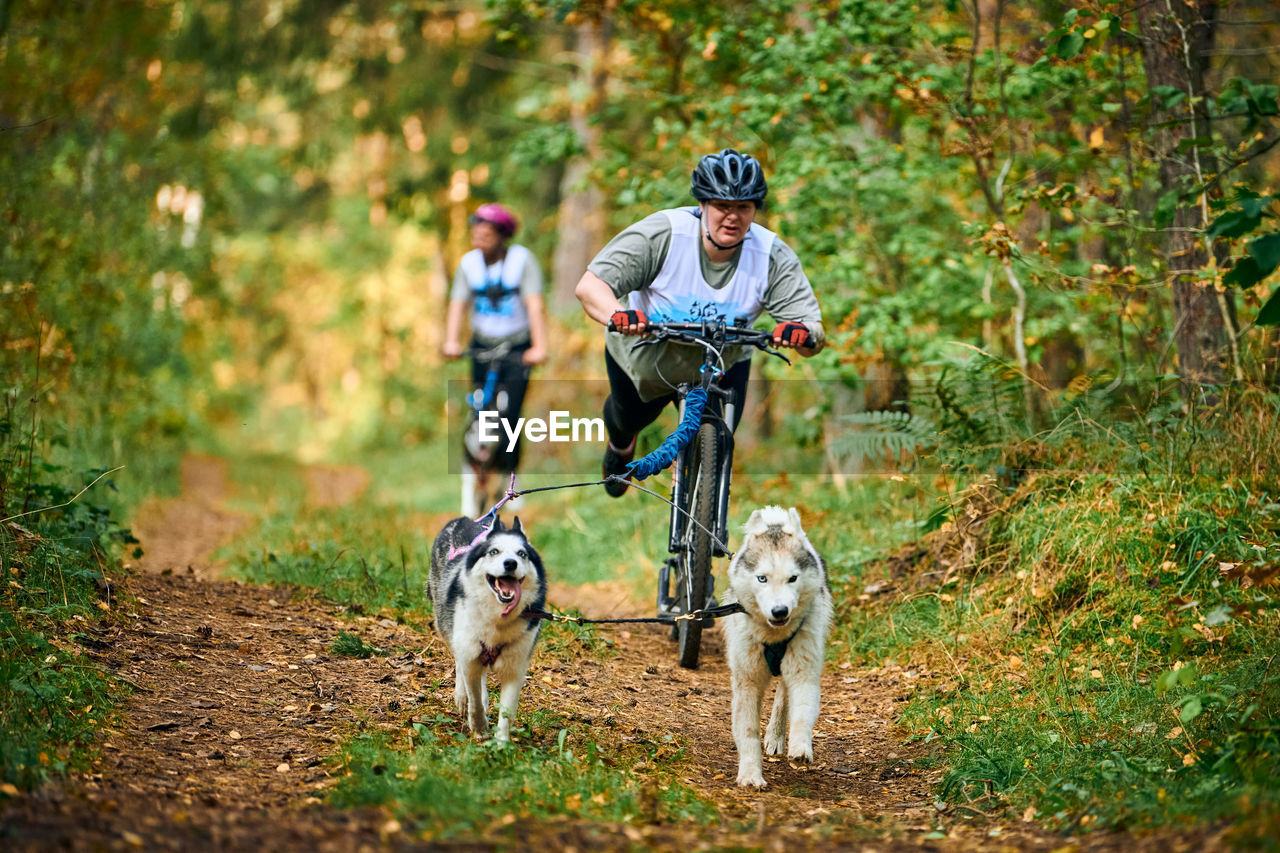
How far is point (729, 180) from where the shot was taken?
Result: 5.53 metres

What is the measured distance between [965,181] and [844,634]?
15.9 feet

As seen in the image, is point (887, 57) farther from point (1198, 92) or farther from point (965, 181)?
point (1198, 92)

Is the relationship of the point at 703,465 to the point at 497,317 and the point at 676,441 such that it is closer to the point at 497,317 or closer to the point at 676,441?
the point at 676,441

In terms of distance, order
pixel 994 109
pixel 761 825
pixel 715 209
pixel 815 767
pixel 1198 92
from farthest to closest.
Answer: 1. pixel 994 109
2. pixel 1198 92
3. pixel 715 209
4. pixel 815 767
5. pixel 761 825

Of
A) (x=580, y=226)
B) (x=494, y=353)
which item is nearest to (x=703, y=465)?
(x=494, y=353)

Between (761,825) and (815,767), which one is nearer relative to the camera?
(761,825)

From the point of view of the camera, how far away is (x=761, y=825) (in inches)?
156

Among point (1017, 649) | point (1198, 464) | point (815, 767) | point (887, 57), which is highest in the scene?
point (887, 57)

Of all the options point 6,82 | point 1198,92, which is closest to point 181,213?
point 6,82

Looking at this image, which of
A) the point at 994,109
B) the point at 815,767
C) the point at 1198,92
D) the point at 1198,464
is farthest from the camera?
the point at 994,109

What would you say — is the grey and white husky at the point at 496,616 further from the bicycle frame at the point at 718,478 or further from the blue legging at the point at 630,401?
the blue legging at the point at 630,401

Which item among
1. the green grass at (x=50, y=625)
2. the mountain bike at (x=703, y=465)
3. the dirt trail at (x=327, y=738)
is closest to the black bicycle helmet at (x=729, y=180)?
the mountain bike at (x=703, y=465)

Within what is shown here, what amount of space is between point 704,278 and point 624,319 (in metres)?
0.81

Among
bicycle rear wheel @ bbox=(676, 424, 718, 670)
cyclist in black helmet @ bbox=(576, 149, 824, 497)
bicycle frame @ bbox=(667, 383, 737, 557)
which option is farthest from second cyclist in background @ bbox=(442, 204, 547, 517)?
bicycle rear wheel @ bbox=(676, 424, 718, 670)
